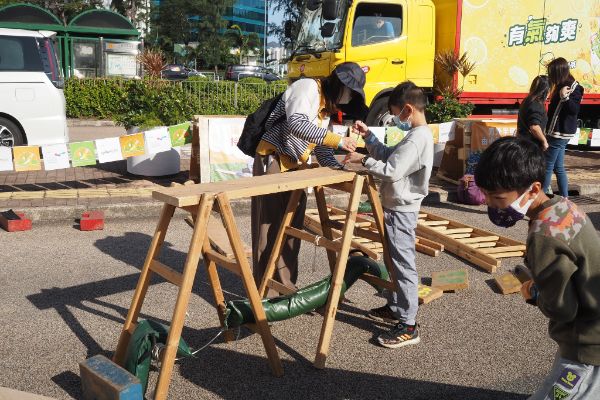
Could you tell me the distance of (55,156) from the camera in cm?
834

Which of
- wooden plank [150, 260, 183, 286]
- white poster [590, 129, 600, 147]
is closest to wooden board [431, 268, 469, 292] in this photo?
wooden plank [150, 260, 183, 286]

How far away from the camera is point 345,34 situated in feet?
41.0

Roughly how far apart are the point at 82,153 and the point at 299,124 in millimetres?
4929

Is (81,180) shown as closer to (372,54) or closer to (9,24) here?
(372,54)

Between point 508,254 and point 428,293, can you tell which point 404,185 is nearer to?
point 428,293

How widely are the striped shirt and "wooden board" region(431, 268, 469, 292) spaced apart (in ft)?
4.81

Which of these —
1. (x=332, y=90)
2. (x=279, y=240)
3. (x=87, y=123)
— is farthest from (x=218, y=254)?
(x=87, y=123)

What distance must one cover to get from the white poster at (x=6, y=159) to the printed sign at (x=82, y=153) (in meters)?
0.71

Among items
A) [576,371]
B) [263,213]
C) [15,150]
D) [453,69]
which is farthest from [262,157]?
Result: [453,69]

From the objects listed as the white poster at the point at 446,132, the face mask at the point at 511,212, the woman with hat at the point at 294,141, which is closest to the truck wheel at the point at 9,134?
the white poster at the point at 446,132

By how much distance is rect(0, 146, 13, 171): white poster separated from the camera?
8.04 meters

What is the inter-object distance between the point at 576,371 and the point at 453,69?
11.4 metres

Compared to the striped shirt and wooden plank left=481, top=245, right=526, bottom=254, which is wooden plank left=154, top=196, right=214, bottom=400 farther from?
wooden plank left=481, top=245, right=526, bottom=254

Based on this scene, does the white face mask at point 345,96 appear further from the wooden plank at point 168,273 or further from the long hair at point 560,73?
the long hair at point 560,73
